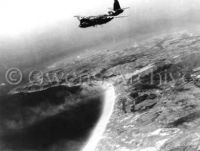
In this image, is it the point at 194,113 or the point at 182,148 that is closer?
the point at 182,148

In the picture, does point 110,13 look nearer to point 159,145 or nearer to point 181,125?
point 159,145

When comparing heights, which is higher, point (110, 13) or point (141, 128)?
point (110, 13)

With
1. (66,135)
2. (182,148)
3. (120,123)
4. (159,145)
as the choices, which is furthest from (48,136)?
(182,148)

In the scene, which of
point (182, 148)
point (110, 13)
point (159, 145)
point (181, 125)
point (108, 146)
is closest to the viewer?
point (110, 13)

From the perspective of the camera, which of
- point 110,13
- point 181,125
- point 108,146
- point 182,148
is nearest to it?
point 110,13

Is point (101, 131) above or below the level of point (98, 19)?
below

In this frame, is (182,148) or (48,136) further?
(48,136)

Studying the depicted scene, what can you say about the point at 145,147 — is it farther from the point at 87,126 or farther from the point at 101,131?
the point at 87,126

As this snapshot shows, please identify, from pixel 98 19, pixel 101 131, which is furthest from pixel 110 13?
pixel 101 131

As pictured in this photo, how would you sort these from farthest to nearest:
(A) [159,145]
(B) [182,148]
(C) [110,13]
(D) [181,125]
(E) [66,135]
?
1. (E) [66,135]
2. (D) [181,125]
3. (A) [159,145]
4. (B) [182,148]
5. (C) [110,13]
